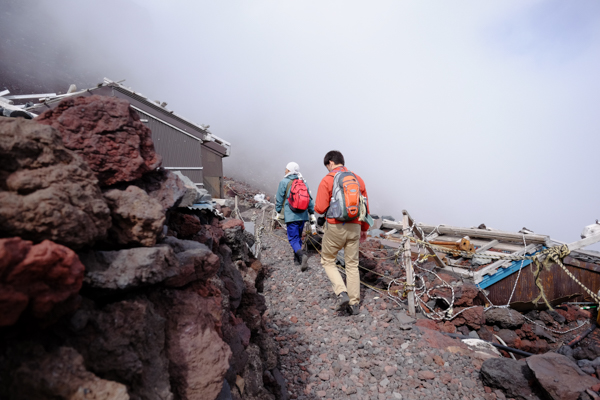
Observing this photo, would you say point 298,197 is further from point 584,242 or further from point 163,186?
point 584,242

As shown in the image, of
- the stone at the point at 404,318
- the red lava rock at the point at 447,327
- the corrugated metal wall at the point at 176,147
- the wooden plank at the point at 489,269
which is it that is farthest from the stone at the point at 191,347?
the corrugated metal wall at the point at 176,147

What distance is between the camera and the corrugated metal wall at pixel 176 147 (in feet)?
44.9

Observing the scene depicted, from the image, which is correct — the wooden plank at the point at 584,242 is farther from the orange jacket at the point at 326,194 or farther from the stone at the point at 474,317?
the orange jacket at the point at 326,194

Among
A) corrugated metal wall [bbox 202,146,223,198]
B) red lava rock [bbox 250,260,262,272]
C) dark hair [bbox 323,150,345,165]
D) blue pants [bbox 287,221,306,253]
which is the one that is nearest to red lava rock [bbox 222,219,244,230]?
red lava rock [bbox 250,260,262,272]

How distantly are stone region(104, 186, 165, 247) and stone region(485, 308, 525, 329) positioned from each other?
19.1 feet

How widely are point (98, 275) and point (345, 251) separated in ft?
12.7

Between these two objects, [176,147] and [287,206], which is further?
[176,147]

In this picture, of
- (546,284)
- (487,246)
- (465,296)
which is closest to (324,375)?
(465,296)

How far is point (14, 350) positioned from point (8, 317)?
16 cm

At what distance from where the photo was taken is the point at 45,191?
137 cm

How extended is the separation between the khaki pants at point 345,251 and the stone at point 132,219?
128 inches

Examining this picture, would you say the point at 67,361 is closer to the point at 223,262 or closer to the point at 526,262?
the point at 223,262

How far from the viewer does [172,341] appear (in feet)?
5.99

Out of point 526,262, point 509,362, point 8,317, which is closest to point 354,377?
point 509,362
